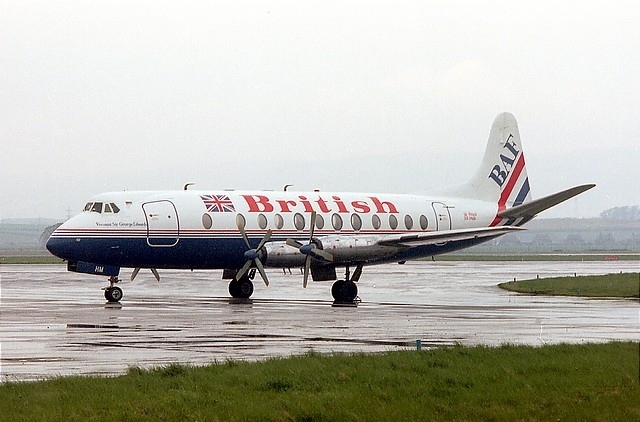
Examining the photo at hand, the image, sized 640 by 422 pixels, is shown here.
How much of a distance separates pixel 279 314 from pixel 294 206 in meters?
9.38

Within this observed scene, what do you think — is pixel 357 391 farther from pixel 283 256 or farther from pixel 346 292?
pixel 346 292

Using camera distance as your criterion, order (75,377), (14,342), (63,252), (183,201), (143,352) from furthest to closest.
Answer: (183,201)
(63,252)
(14,342)
(143,352)
(75,377)

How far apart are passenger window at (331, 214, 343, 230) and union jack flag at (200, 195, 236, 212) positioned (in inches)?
162

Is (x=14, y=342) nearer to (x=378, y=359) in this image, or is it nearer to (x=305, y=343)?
(x=305, y=343)

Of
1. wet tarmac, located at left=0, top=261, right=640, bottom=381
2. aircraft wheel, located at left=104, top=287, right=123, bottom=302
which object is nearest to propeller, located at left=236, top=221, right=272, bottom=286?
wet tarmac, located at left=0, top=261, right=640, bottom=381

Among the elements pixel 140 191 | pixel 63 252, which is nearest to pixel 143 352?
pixel 63 252

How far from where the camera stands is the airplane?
37.7m

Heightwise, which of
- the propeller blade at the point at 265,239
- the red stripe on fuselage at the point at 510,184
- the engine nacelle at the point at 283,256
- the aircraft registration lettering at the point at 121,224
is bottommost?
the engine nacelle at the point at 283,256

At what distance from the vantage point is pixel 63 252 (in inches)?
1451

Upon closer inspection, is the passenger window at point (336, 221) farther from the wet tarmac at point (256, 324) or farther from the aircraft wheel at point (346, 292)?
the wet tarmac at point (256, 324)

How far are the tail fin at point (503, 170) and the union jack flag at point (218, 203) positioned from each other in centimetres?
1282

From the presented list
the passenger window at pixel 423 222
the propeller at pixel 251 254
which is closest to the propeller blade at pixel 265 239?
the propeller at pixel 251 254

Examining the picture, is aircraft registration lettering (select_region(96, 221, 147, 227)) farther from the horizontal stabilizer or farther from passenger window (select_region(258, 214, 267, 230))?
the horizontal stabilizer

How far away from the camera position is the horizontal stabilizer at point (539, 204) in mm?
41237
